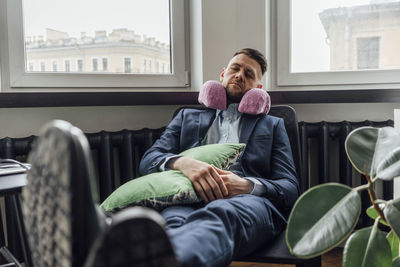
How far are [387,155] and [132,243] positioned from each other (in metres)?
0.53

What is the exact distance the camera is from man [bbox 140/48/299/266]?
2.86 feet

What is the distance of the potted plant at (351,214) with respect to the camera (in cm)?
66

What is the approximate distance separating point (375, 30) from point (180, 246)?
1635mm

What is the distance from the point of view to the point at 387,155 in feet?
2.39

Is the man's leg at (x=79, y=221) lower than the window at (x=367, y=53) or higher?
lower

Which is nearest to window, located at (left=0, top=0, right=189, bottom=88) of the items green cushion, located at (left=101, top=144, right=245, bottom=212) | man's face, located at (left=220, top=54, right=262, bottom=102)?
man's face, located at (left=220, top=54, right=262, bottom=102)

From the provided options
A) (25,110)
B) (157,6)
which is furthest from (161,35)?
(25,110)

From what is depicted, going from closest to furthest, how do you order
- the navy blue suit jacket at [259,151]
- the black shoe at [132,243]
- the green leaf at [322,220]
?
1. the black shoe at [132,243]
2. the green leaf at [322,220]
3. the navy blue suit jacket at [259,151]

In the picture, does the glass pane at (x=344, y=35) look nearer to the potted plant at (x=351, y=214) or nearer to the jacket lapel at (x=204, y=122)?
the jacket lapel at (x=204, y=122)

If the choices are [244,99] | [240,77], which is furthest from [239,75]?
[244,99]

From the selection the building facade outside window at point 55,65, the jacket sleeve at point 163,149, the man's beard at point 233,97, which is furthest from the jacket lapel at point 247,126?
the building facade outside window at point 55,65

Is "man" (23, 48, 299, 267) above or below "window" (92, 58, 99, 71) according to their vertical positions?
below

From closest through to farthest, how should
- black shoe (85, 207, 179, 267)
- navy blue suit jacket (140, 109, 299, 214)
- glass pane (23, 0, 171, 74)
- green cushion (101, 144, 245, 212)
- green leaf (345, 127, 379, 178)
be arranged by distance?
black shoe (85, 207, 179, 267)
green leaf (345, 127, 379, 178)
green cushion (101, 144, 245, 212)
navy blue suit jacket (140, 109, 299, 214)
glass pane (23, 0, 171, 74)

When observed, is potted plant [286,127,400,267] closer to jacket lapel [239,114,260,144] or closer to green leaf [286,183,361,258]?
green leaf [286,183,361,258]
